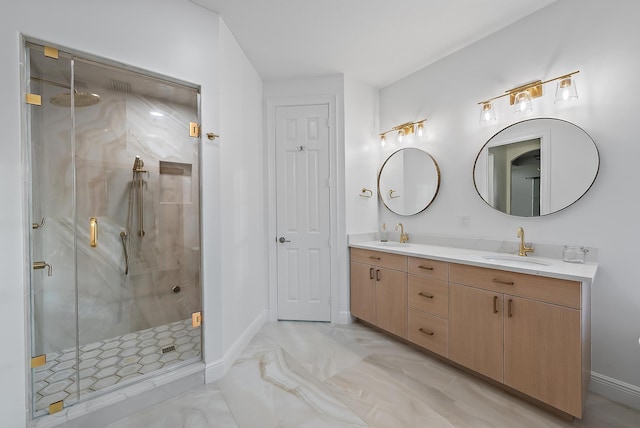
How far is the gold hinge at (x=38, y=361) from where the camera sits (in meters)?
1.43

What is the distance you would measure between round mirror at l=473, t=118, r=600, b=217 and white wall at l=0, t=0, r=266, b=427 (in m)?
2.21

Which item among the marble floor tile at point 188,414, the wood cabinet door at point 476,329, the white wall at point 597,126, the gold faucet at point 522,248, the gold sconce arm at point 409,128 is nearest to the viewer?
the marble floor tile at point 188,414

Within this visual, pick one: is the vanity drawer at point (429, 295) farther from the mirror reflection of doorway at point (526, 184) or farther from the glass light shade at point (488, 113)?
the glass light shade at point (488, 113)

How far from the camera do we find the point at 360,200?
3.13 metres

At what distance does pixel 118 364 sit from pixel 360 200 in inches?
101

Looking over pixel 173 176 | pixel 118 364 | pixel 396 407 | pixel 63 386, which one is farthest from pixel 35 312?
pixel 396 407

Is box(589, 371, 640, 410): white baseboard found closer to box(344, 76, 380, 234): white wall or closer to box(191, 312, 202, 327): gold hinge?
box(344, 76, 380, 234): white wall

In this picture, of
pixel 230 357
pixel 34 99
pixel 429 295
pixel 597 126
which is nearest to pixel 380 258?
pixel 429 295

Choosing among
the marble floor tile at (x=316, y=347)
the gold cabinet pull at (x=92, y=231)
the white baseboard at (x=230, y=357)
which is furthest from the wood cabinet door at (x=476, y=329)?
the gold cabinet pull at (x=92, y=231)

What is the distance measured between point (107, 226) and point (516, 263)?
3.06 meters

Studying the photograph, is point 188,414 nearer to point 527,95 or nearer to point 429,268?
point 429,268

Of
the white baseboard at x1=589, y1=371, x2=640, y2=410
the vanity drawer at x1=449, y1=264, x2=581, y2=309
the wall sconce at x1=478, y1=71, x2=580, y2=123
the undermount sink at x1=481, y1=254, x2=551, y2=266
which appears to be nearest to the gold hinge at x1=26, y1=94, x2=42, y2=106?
the vanity drawer at x1=449, y1=264, x2=581, y2=309

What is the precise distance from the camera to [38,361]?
1453mm

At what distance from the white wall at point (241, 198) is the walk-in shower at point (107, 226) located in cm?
23
